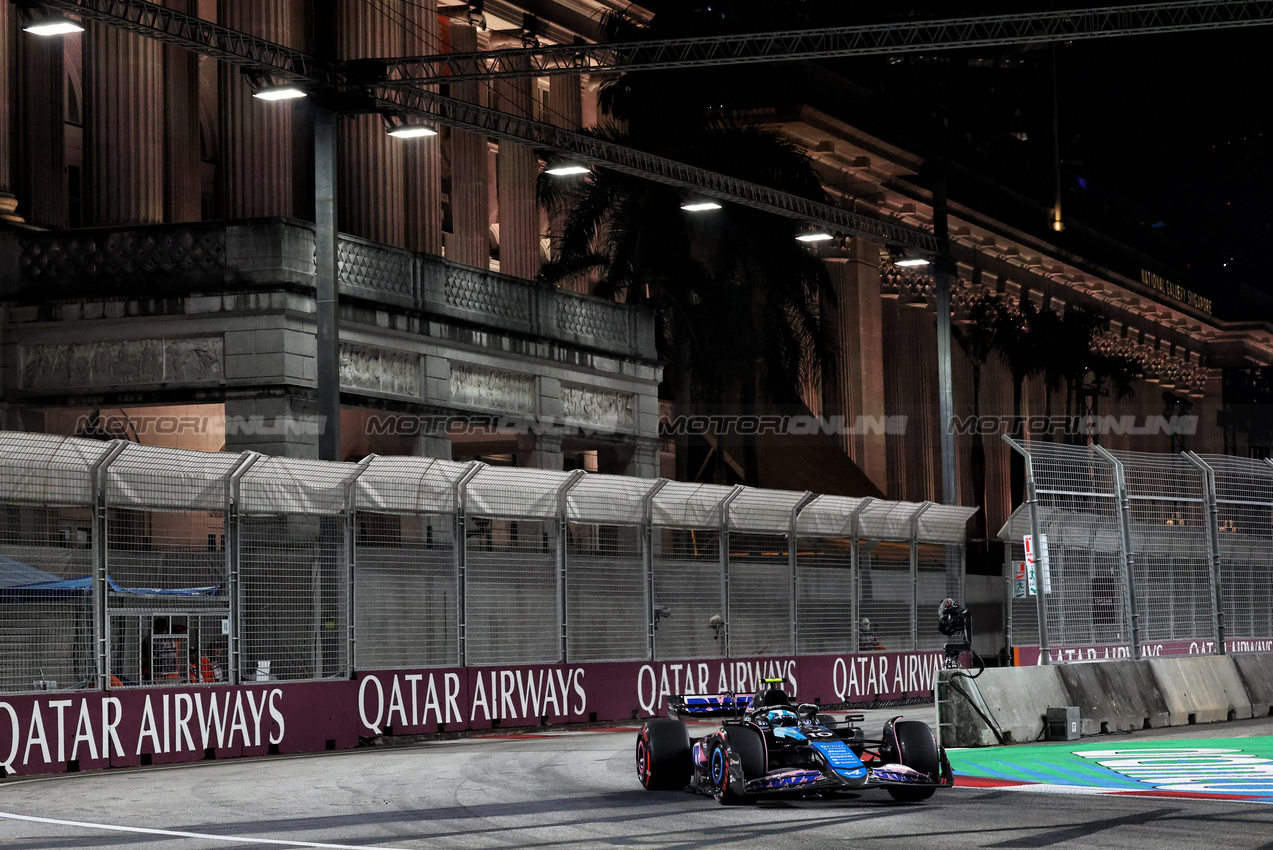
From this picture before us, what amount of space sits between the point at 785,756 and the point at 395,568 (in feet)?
27.3

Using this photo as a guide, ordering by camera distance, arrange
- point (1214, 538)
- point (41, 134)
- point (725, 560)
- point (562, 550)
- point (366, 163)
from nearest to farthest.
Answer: point (1214, 538) < point (562, 550) < point (725, 560) < point (41, 134) < point (366, 163)

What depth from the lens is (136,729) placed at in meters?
17.2

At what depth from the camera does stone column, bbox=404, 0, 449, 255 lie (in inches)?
1630

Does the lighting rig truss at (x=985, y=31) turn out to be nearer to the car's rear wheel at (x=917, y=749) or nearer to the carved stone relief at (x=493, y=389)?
the carved stone relief at (x=493, y=389)

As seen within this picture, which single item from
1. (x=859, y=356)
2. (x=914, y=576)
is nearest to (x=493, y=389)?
(x=914, y=576)

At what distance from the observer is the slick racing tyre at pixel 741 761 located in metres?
12.7

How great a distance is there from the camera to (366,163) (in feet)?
124

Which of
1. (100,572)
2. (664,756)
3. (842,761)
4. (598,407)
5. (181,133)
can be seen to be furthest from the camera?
(598,407)

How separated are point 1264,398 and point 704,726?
95.5m

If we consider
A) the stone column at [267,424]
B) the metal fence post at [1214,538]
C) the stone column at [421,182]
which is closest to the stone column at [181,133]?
the stone column at [421,182]

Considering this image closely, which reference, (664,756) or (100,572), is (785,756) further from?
(100,572)

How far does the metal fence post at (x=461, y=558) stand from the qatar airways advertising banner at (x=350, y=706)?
31 cm

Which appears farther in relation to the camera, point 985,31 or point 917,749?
point 985,31

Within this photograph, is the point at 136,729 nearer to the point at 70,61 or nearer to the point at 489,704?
the point at 489,704
